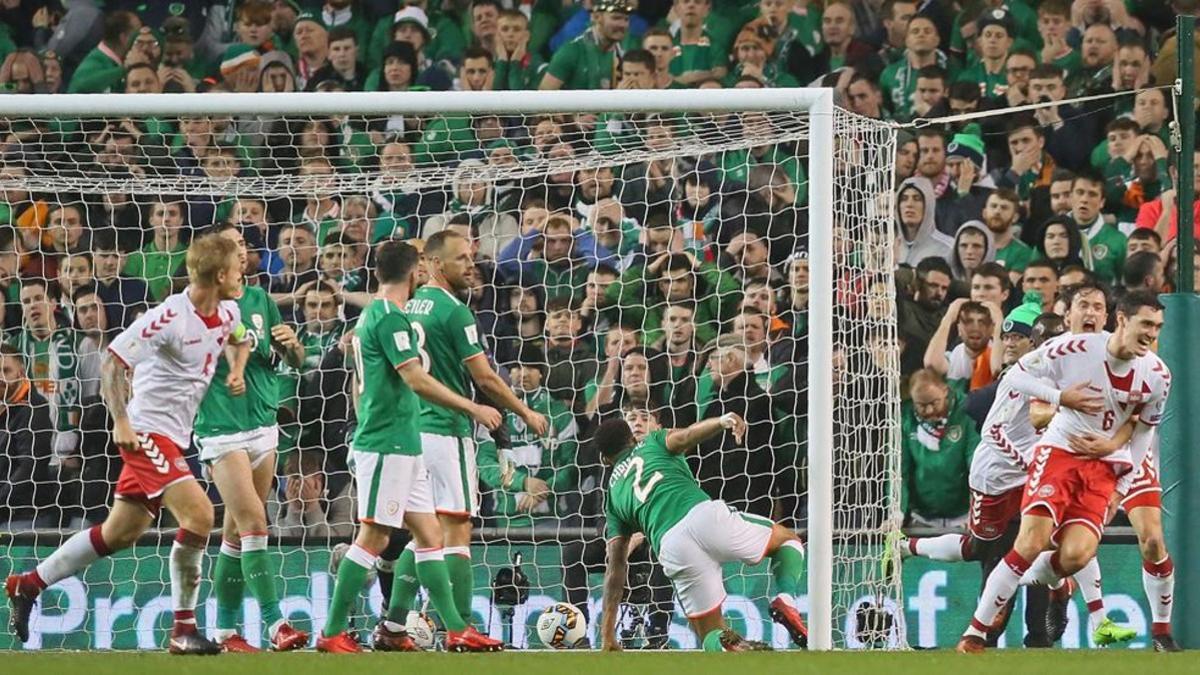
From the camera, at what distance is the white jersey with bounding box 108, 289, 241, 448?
26.0ft

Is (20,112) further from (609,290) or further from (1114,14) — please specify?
(1114,14)

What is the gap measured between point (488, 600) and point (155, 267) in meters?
2.51

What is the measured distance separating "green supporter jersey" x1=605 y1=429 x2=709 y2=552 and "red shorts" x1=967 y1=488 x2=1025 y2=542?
1.74 metres

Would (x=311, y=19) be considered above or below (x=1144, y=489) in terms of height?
above

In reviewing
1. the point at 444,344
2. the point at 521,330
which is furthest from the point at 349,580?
the point at 521,330

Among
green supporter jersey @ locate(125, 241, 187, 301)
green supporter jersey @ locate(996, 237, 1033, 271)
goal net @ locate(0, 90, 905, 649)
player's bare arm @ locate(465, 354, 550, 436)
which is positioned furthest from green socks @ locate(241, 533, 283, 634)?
green supporter jersey @ locate(996, 237, 1033, 271)

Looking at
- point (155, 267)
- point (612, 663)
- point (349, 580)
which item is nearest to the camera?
point (612, 663)

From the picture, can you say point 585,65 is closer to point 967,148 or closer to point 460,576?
point 967,148

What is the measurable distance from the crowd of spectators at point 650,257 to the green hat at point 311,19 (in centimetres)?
104

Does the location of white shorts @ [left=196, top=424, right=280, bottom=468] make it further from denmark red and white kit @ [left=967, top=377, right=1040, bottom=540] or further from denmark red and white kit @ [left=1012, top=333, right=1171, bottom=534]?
denmark red and white kit @ [left=967, top=377, right=1040, bottom=540]

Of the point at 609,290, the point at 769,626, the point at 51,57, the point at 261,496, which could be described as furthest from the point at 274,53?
the point at 769,626

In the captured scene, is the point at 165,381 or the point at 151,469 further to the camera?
the point at 165,381

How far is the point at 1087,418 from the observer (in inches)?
327

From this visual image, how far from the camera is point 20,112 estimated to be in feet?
27.2
